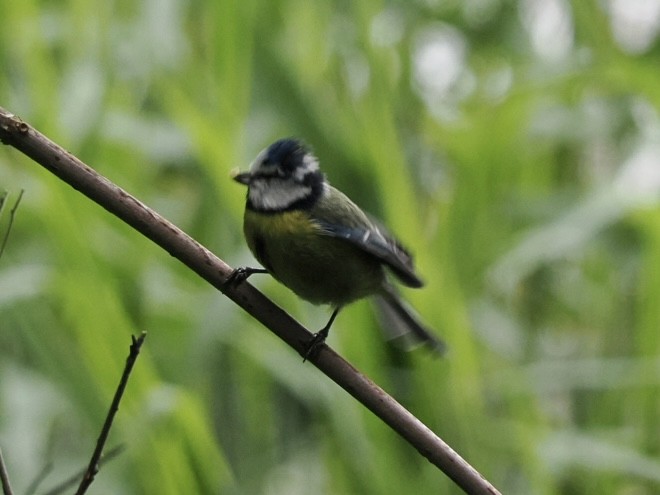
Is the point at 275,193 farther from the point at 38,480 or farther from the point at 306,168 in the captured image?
the point at 38,480

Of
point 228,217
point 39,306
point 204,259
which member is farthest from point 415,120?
point 204,259

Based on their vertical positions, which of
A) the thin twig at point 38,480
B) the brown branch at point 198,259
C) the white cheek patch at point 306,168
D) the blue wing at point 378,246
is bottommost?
the thin twig at point 38,480

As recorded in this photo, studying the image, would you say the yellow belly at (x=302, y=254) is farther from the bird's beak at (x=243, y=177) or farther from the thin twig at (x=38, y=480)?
the thin twig at (x=38, y=480)

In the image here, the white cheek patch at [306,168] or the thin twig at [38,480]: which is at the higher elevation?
the white cheek patch at [306,168]

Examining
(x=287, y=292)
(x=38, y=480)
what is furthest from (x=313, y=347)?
(x=287, y=292)

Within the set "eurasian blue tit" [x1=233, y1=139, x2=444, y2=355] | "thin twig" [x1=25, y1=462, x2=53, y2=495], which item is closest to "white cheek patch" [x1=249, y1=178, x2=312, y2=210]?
"eurasian blue tit" [x1=233, y1=139, x2=444, y2=355]

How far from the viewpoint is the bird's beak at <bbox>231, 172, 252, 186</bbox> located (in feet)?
3.57

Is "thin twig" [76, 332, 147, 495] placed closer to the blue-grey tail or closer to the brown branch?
the brown branch

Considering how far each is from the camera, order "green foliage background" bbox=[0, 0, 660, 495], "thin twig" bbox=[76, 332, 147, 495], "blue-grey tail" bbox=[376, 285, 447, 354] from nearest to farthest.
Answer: "thin twig" bbox=[76, 332, 147, 495] < "blue-grey tail" bbox=[376, 285, 447, 354] < "green foliage background" bbox=[0, 0, 660, 495]

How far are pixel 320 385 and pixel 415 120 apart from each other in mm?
613

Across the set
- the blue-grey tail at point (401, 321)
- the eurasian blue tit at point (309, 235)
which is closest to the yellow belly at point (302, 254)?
the eurasian blue tit at point (309, 235)

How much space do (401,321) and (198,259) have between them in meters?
0.53

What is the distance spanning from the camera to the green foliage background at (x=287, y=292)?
151 centimetres

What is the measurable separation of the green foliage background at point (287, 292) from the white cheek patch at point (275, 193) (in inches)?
15.2
